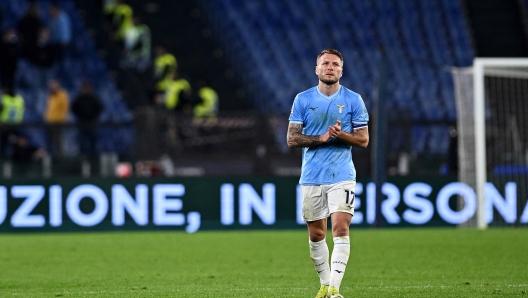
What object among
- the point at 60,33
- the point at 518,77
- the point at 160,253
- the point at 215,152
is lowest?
the point at 160,253

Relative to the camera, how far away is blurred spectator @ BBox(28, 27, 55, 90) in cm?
2247

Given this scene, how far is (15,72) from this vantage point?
2238 centimetres

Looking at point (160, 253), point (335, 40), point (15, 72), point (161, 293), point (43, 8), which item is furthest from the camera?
point (335, 40)

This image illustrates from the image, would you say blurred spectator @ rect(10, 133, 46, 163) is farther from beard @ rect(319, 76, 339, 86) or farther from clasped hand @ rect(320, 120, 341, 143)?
clasped hand @ rect(320, 120, 341, 143)

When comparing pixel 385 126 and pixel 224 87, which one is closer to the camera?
pixel 385 126

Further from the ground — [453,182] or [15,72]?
[15,72]

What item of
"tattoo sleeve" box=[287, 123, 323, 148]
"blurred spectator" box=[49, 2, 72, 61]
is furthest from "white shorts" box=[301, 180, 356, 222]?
"blurred spectator" box=[49, 2, 72, 61]

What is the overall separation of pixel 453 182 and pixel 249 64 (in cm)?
911

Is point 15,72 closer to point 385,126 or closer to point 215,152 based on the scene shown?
point 215,152

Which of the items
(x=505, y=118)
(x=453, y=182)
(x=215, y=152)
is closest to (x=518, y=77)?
(x=505, y=118)

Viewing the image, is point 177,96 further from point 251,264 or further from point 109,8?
point 251,264

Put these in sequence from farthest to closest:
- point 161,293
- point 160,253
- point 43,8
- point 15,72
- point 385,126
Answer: point 43,8, point 15,72, point 385,126, point 160,253, point 161,293

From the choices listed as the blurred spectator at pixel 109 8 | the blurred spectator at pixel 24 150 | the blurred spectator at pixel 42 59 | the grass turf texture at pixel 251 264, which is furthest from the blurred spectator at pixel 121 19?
the grass turf texture at pixel 251 264

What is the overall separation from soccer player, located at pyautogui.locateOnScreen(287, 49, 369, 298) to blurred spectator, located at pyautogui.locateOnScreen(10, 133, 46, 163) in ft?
31.1
